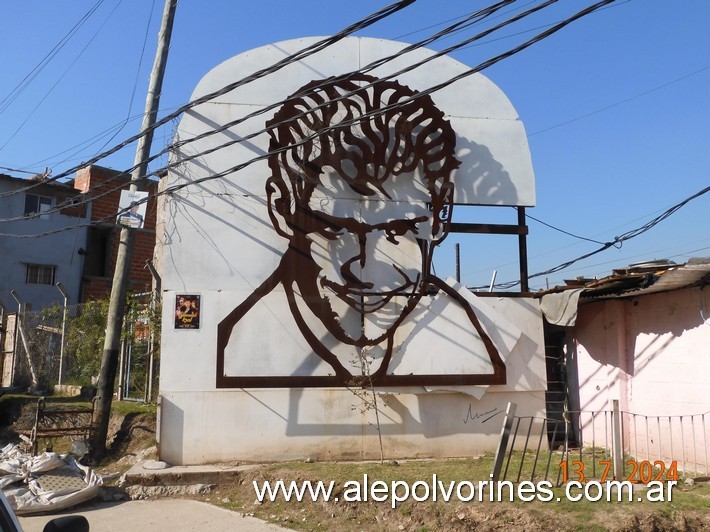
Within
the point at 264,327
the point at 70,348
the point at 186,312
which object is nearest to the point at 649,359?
the point at 264,327

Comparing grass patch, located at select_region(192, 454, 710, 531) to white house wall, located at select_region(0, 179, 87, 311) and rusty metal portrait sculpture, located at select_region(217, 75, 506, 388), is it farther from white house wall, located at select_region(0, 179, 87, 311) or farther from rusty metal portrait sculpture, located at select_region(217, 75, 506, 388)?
white house wall, located at select_region(0, 179, 87, 311)

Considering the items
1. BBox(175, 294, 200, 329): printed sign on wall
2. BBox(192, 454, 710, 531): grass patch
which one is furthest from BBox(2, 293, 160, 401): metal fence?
BBox(192, 454, 710, 531): grass patch

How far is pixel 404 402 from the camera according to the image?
33.9 feet

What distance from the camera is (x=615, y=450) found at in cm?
709

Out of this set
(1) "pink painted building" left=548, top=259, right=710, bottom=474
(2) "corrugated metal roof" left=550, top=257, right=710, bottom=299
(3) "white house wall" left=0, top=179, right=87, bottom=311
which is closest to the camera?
(2) "corrugated metal roof" left=550, top=257, right=710, bottom=299

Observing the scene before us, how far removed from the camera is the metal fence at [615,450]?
7129 mm

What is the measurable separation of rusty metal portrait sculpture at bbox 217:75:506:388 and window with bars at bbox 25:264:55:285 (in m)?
15.9

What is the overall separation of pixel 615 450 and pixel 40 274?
21493 millimetres

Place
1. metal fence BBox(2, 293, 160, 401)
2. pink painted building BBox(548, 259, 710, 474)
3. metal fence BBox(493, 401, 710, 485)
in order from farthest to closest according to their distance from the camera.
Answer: metal fence BBox(2, 293, 160, 401) < pink painted building BBox(548, 259, 710, 474) < metal fence BBox(493, 401, 710, 485)

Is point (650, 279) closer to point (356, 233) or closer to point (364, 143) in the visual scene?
point (356, 233)

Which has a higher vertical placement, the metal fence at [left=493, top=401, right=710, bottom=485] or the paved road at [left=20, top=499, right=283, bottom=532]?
the metal fence at [left=493, top=401, right=710, bottom=485]

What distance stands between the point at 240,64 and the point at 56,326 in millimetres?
8547

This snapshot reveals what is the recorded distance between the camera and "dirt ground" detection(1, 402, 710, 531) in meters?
6.02
